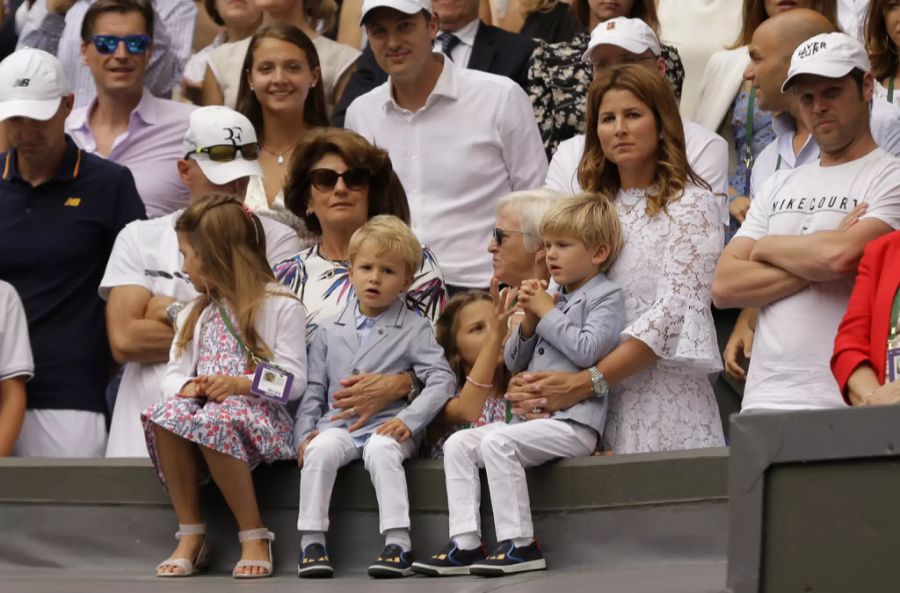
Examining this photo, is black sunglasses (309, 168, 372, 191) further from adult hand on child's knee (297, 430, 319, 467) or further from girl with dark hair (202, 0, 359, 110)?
girl with dark hair (202, 0, 359, 110)

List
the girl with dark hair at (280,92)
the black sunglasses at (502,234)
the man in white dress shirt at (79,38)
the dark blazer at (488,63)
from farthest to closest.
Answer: the man in white dress shirt at (79,38), the dark blazer at (488,63), the girl with dark hair at (280,92), the black sunglasses at (502,234)

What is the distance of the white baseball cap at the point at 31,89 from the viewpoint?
8703 mm

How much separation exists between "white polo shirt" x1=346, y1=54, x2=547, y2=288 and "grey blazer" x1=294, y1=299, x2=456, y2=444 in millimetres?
1202

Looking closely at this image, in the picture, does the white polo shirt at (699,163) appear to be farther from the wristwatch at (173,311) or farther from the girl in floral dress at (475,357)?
the wristwatch at (173,311)

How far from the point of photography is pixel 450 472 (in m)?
6.71

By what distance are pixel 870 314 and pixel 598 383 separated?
1.23 metres

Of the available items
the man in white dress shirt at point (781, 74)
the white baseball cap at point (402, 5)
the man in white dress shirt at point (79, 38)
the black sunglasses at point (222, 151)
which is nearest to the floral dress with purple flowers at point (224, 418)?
the black sunglasses at point (222, 151)

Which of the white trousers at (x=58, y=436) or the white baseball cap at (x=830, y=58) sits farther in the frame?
the white trousers at (x=58, y=436)

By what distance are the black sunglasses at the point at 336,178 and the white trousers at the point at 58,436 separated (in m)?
1.65

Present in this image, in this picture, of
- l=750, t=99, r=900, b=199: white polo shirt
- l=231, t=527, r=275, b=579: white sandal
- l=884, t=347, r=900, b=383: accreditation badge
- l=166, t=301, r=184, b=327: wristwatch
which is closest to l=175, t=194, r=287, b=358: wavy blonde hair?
l=166, t=301, r=184, b=327: wristwatch

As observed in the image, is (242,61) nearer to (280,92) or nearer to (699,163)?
(280,92)

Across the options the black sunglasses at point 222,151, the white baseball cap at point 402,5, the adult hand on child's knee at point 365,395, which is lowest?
the adult hand on child's knee at point 365,395

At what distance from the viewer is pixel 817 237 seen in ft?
21.2

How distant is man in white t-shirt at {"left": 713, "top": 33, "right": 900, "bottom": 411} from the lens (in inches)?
253
